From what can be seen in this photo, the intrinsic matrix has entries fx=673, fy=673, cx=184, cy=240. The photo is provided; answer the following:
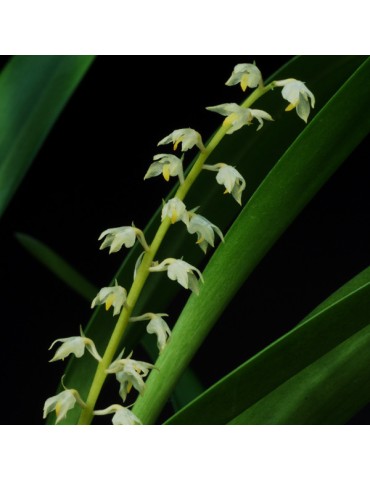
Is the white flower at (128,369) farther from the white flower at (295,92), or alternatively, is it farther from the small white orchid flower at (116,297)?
the white flower at (295,92)

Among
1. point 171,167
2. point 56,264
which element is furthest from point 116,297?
point 56,264

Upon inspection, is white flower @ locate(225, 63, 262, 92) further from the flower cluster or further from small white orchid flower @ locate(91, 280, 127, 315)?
small white orchid flower @ locate(91, 280, 127, 315)

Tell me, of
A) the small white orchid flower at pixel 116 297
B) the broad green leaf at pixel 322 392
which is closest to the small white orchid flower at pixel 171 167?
the small white orchid flower at pixel 116 297

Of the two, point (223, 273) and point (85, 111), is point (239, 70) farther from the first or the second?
point (85, 111)

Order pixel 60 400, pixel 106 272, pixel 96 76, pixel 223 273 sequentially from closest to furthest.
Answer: pixel 60 400 → pixel 223 273 → pixel 96 76 → pixel 106 272

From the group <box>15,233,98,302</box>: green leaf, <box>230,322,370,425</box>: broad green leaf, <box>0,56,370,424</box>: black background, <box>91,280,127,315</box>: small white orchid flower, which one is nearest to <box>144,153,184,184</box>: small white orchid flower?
<box>91,280,127,315</box>: small white orchid flower

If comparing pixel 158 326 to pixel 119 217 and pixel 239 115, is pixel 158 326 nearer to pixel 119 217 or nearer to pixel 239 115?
pixel 239 115

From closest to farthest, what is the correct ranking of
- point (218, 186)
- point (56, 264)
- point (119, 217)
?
point (218, 186) < point (56, 264) < point (119, 217)

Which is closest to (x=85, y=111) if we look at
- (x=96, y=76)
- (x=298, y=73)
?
Result: (x=96, y=76)
